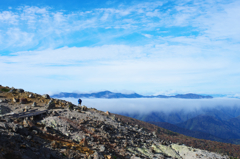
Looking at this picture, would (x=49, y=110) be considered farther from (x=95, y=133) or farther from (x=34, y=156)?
(x=34, y=156)

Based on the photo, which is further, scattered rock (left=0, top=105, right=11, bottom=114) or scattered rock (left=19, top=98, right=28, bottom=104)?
scattered rock (left=19, top=98, right=28, bottom=104)

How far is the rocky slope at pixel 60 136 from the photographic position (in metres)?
17.5

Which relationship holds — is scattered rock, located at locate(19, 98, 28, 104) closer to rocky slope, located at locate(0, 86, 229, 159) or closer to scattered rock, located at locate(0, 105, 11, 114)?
rocky slope, located at locate(0, 86, 229, 159)

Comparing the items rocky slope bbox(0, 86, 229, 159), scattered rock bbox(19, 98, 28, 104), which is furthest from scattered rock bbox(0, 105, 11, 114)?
scattered rock bbox(19, 98, 28, 104)

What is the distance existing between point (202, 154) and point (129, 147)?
48.9ft

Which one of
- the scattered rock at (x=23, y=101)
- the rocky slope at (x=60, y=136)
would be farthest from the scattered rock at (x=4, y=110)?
the scattered rock at (x=23, y=101)

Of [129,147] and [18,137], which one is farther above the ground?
[18,137]

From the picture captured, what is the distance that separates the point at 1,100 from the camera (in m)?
31.7

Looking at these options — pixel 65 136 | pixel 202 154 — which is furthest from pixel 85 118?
pixel 202 154

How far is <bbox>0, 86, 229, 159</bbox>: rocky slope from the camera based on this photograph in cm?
1745

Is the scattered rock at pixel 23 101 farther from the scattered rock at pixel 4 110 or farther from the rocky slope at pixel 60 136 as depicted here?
the scattered rock at pixel 4 110

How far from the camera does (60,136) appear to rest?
24266 mm

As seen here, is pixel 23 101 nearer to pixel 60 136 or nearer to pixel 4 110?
pixel 4 110

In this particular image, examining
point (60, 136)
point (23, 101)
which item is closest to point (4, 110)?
point (23, 101)
